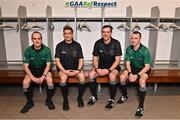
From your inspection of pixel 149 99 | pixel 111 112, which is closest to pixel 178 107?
pixel 149 99

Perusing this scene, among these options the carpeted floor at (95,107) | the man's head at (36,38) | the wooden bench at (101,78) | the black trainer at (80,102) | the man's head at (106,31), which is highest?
the man's head at (106,31)

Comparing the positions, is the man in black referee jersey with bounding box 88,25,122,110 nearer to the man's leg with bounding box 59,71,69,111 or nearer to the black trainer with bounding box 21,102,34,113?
the man's leg with bounding box 59,71,69,111

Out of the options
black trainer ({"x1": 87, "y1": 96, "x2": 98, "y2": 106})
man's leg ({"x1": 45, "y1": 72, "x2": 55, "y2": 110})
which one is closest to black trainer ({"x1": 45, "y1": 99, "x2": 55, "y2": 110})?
man's leg ({"x1": 45, "y1": 72, "x2": 55, "y2": 110})

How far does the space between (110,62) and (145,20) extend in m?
1.18

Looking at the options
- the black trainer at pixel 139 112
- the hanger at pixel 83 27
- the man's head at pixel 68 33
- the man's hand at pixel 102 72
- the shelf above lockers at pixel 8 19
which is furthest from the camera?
the hanger at pixel 83 27

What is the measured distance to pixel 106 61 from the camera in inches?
129

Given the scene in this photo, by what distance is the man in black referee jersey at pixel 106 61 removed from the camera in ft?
10.2

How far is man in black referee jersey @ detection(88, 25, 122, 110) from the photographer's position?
10.2 feet

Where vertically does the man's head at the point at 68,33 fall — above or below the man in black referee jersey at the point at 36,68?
above

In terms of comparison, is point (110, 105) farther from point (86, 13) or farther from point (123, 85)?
point (86, 13)

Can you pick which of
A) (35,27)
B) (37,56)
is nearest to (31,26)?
(35,27)

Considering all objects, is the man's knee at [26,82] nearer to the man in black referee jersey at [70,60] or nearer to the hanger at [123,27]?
the man in black referee jersey at [70,60]

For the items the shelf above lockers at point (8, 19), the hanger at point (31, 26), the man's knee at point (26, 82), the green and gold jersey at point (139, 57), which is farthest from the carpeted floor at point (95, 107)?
the shelf above lockers at point (8, 19)

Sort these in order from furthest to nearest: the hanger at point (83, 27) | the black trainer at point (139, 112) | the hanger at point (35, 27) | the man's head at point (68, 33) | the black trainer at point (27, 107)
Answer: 1. the hanger at point (83, 27)
2. the hanger at point (35, 27)
3. the man's head at point (68, 33)
4. the black trainer at point (27, 107)
5. the black trainer at point (139, 112)
